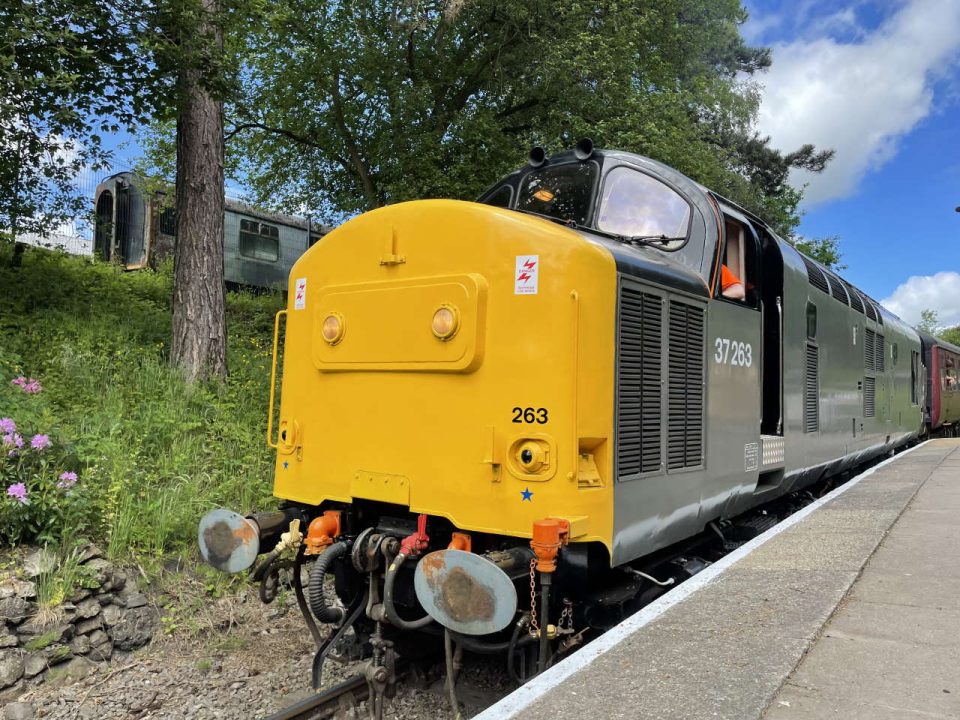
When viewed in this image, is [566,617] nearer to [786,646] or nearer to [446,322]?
[786,646]

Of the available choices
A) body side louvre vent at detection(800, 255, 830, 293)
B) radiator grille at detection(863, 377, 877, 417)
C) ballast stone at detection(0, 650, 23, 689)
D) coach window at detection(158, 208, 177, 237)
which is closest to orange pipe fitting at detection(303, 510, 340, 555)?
ballast stone at detection(0, 650, 23, 689)

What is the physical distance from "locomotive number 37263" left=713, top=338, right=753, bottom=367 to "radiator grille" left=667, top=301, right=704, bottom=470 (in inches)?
9.6

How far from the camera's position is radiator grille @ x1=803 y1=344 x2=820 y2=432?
235 inches

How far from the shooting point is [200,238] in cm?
859

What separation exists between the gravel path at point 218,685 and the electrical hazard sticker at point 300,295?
7.35 feet

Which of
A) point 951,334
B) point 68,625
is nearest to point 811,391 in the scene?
point 68,625

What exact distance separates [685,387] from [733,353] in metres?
0.72

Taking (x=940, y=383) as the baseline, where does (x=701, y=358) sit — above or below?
below

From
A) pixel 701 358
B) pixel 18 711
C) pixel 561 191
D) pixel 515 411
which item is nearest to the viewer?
pixel 515 411

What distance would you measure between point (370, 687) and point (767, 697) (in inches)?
77.7

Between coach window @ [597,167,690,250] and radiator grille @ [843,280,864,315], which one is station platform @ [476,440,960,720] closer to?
coach window @ [597,167,690,250]

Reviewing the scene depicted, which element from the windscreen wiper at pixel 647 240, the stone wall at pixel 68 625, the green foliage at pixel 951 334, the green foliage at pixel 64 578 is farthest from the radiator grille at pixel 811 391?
the green foliage at pixel 951 334

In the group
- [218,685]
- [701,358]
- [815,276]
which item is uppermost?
[815,276]

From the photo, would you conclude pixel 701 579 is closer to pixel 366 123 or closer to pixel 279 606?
pixel 279 606
